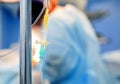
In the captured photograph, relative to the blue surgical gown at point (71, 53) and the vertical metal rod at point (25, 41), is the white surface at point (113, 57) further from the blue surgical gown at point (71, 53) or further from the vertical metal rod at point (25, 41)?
the vertical metal rod at point (25, 41)

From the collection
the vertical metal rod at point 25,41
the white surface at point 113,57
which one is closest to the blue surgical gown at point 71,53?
the vertical metal rod at point 25,41

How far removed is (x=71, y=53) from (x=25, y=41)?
0.60 meters

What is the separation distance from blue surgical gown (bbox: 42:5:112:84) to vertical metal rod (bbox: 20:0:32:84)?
435 millimetres

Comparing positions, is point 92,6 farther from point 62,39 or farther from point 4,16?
point 62,39

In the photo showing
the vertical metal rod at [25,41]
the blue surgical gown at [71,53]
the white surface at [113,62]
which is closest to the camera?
the vertical metal rod at [25,41]

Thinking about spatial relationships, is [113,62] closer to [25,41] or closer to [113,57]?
[113,57]

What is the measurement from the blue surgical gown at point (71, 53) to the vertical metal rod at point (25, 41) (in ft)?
1.43

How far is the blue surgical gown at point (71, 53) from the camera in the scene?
1210 millimetres

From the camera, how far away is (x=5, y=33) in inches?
74.6

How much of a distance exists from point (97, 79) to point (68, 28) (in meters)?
0.28

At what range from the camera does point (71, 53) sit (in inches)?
49.8

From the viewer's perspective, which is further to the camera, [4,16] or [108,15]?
[108,15]

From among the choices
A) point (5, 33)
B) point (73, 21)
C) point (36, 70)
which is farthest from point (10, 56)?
point (5, 33)

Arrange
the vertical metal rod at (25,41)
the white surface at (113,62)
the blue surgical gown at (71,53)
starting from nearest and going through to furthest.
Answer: the vertical metal rod at (25,41) → the blue surgical gown at (71,53) → the white surface at (113,62)
